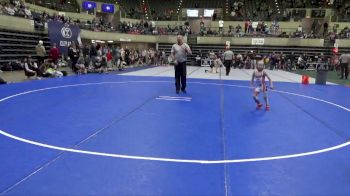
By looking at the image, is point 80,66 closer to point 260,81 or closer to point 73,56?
point 73,56

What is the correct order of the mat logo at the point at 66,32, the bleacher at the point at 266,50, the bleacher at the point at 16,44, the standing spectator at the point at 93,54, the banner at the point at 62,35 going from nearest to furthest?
the bleacher at the point at 16,44
the standing spectator at the point at 93,54
the banner at the point at 62,35
the mat logo at the point at 66,32
the bleacher at the point at 266,50

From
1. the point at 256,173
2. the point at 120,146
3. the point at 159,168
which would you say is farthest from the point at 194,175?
the point at 120,146

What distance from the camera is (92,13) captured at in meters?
39.8

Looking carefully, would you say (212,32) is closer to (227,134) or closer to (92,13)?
(92,13)

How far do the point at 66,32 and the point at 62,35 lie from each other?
58cm

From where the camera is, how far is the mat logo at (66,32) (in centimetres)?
2136

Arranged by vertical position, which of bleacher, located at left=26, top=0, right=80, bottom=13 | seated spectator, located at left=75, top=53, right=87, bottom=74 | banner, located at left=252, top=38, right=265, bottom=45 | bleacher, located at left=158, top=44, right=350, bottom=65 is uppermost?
bleacher, located at left=26, top=0, right=80, bottom=13

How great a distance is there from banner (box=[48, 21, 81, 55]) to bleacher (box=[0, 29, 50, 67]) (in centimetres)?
171

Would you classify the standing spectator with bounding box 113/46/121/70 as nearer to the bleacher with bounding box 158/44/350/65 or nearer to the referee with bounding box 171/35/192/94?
the bleacher with bounding box 158/44/350/65

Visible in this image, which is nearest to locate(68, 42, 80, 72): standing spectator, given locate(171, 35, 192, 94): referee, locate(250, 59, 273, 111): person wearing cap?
locate(171, 35, 192, 94): referee

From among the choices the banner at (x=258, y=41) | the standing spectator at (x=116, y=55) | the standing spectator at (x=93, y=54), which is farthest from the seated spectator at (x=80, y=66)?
the banner at (x=258, y=41)

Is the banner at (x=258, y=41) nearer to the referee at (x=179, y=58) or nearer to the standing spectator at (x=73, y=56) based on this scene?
the standing spectator at (x=73, y=56)

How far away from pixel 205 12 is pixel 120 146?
4112 cm

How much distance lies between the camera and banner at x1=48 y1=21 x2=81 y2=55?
20.4m
